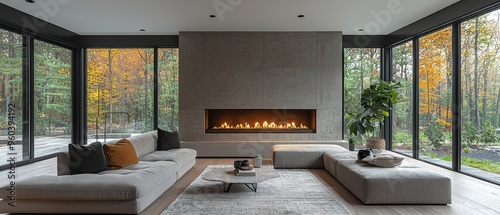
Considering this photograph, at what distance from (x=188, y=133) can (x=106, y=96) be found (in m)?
2.32

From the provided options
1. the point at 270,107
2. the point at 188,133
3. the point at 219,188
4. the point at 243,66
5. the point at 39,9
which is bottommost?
the point at 219,188

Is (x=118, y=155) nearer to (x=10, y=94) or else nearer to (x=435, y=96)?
(x=10, y=94)

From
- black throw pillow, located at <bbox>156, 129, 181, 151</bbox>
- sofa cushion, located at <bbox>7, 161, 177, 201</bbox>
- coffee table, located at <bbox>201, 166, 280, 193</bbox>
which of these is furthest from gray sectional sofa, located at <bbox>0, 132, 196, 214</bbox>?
black throw pillow, located at <bbox>156, 129, 181, 151</bbox>

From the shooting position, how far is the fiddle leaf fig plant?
6871 millimetres

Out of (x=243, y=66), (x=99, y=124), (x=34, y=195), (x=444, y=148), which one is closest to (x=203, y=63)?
(x=243, y=66)

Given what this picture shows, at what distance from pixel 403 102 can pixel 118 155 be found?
6069mm

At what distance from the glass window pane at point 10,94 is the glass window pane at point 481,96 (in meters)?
7.59

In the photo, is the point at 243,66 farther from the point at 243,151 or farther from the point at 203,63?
the point at 243,151

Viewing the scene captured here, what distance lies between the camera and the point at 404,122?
7.09m

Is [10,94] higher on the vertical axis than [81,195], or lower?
higher

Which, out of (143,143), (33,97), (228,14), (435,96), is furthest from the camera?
(33,97)

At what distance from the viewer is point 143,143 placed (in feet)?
16.3

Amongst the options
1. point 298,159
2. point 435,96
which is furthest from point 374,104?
point 298,159

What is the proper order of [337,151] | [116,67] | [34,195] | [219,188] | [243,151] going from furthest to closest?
1. [116,67]
2. [243,151]
3. [337,151]
4. [219,188]
5. [34,195]
